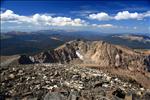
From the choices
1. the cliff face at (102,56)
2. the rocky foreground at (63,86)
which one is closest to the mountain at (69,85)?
the rocky foreground at (63,86)

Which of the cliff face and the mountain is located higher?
the mountain

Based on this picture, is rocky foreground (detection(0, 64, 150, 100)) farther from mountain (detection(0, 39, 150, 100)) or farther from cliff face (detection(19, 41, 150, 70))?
cliff face (detection(19, 41, 150, 70))

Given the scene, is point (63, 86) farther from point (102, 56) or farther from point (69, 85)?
point (102, 56)

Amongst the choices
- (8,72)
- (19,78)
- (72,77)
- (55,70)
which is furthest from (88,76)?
(8,72)

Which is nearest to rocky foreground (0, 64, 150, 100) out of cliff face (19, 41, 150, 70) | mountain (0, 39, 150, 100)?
mountain (0, 39, 150, 100)

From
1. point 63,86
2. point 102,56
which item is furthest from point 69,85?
point 102,56

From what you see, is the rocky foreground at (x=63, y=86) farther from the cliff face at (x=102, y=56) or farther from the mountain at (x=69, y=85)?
the cliff face at (x=102, y=56)
